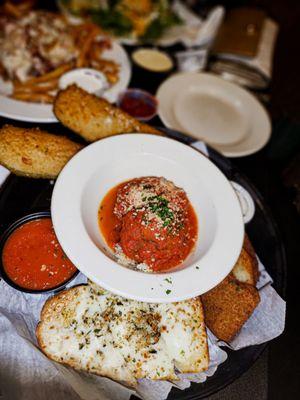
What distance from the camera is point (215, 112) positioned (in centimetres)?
455

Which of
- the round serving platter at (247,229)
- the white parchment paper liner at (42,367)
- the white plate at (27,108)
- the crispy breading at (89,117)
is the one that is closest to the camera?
the white parchment paper liner at (42,367)

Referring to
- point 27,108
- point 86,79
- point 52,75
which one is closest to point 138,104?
point 86,79

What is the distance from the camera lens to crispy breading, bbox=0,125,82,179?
2.87 m

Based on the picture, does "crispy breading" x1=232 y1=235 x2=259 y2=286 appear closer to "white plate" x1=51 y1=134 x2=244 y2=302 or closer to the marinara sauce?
"white plate" x1=51 y1=134 x2=244 y2=302

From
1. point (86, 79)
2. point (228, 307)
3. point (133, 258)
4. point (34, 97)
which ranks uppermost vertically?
point (86, 79)

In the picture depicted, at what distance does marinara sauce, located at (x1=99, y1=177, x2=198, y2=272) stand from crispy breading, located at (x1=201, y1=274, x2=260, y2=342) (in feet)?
1.25

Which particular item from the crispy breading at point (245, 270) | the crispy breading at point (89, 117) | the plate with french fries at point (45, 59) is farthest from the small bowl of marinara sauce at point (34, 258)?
the plate with french fries at point (45, 59)

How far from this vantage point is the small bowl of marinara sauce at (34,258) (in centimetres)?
245

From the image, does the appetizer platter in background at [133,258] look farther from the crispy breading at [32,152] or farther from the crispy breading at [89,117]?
the crispy breading at [89,117]

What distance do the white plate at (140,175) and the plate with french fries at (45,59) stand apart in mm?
1122

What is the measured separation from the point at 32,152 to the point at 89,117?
0.66m

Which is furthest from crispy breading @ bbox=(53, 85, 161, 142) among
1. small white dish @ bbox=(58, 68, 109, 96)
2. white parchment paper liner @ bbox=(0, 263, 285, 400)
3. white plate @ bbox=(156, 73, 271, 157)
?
white parchment paper liner @ bbox=(0, 263, 285, 400)

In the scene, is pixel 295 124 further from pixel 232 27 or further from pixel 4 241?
pixel 4 241

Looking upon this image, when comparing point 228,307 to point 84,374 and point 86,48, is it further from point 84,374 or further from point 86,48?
point 86,48
